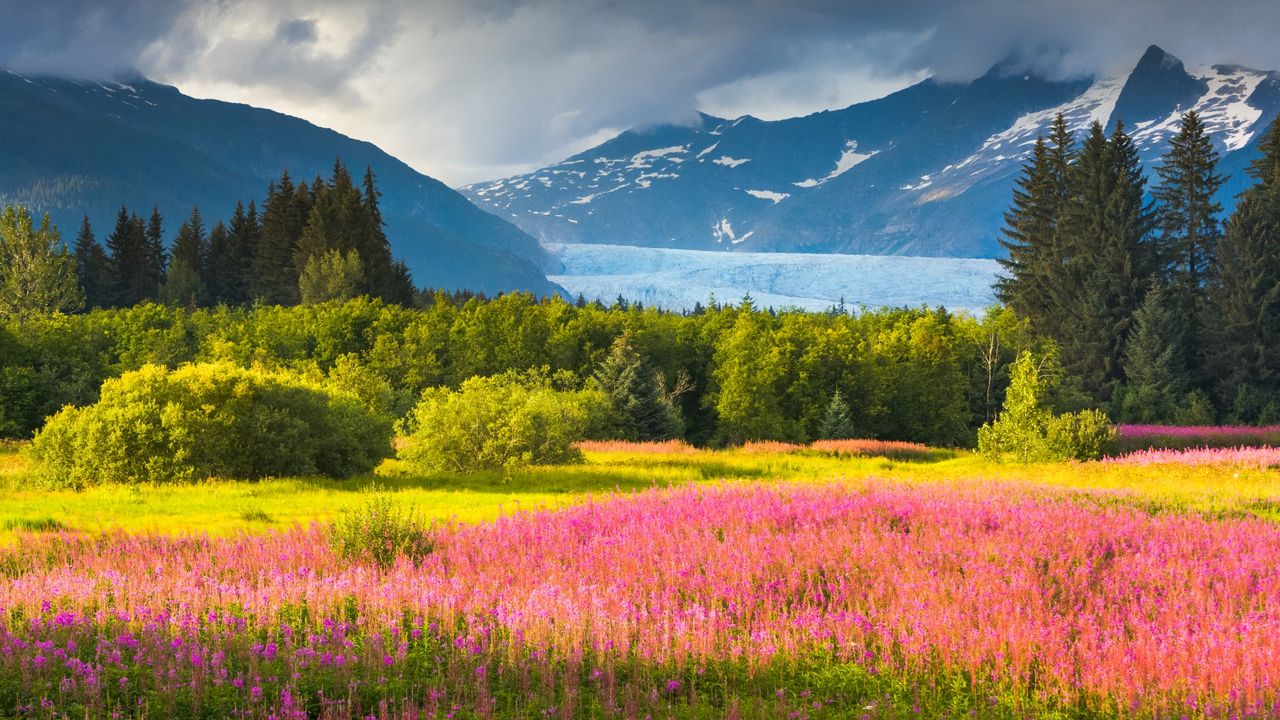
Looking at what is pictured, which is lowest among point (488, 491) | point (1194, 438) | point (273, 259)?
point (488, 491)

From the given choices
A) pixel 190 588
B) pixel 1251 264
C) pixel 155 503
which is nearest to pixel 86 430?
pixel 155 503

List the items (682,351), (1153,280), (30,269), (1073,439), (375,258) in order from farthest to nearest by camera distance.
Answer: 1. (375,258)
2. (30,269)
3. (682,351)
4. (1153,280)
5. (1073,439)

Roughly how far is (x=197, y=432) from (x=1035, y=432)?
2455 centimetres

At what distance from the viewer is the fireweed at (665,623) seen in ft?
19.7

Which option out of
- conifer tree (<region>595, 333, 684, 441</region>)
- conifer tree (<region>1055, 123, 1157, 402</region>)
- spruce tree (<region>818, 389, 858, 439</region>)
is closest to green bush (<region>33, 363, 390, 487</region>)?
conifer tree (<region>595, 333, 684, 441</region>)

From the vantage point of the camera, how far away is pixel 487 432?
2602 cm

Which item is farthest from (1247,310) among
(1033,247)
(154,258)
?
(154,258)

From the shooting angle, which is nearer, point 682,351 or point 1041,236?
point 682,351

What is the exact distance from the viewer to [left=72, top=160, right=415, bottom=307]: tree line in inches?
3214

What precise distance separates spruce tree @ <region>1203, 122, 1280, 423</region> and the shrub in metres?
64.9

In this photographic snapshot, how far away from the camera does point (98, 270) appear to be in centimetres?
9675

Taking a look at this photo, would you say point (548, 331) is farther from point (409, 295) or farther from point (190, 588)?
point (190, 588)

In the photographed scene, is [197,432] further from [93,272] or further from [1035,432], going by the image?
[93,272]

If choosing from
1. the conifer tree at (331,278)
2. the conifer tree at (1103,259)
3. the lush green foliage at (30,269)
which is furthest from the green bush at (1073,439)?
the lush green foliage at (30,269)
